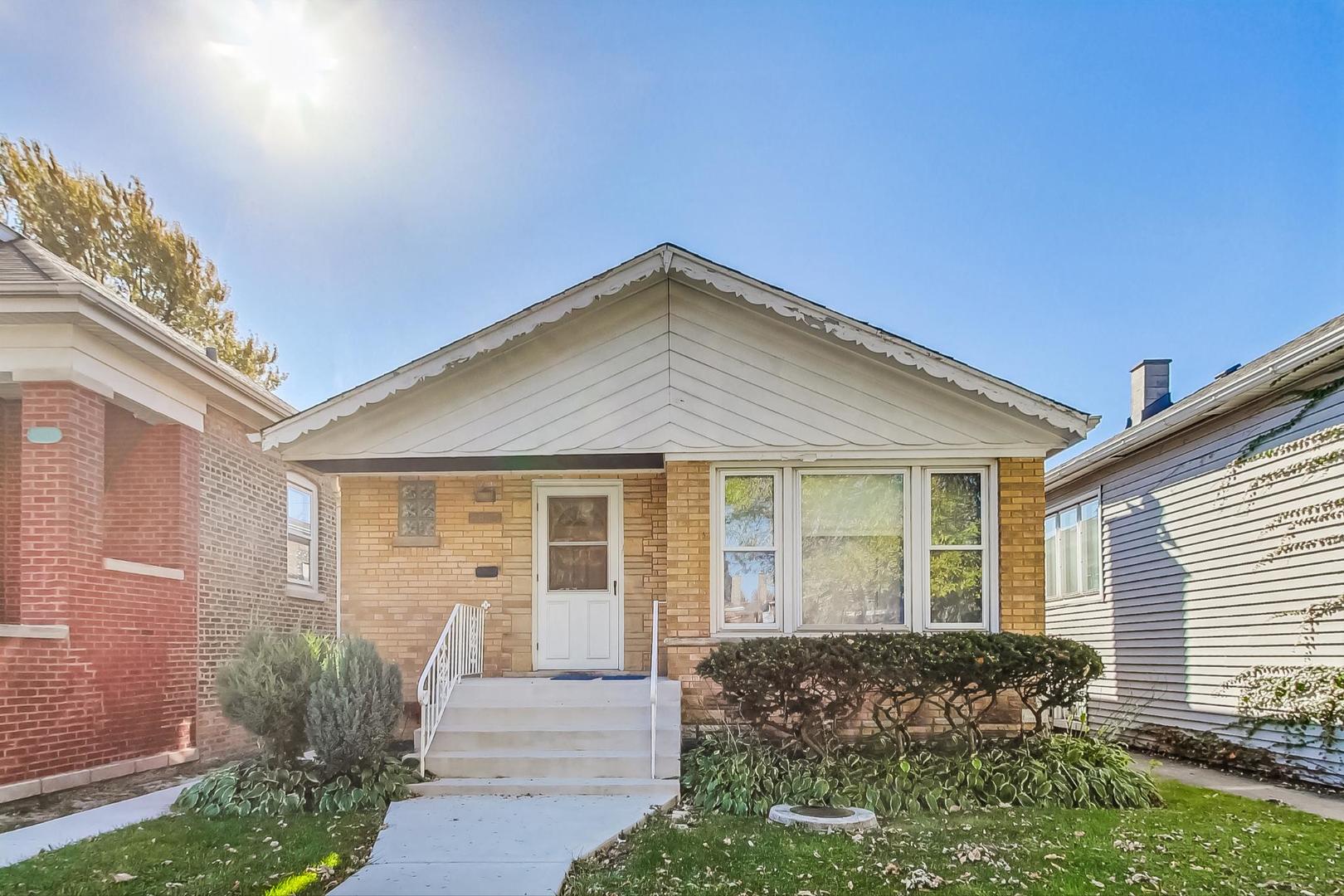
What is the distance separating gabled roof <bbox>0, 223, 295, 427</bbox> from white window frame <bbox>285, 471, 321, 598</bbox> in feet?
10.7

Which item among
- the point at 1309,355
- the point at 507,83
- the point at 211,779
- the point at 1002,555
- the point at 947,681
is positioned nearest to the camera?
the point at 211,779

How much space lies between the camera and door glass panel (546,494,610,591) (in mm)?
10312

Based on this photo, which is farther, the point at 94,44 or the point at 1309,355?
the point at 94,44

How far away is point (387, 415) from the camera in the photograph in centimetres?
941

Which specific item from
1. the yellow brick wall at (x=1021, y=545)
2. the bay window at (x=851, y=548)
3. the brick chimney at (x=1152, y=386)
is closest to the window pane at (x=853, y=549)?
the bay window at (x=851, y=548)

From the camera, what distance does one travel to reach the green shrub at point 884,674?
295 inches

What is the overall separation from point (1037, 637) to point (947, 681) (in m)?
0.89

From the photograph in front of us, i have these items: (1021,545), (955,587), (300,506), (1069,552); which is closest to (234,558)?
(300,506)

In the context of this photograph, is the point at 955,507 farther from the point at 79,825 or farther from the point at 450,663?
the point at 79,825

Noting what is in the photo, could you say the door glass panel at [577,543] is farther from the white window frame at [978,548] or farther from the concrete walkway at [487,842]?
the white window frame at [978,548]

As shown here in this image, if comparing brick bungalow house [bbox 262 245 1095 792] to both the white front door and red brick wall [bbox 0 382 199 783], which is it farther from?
red brick wall [bbox 0 382 199 783]

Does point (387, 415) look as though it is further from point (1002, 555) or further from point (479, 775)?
point (1002, 555)

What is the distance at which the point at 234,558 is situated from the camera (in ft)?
35.8

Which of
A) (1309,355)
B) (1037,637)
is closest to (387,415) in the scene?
(1037,637)
